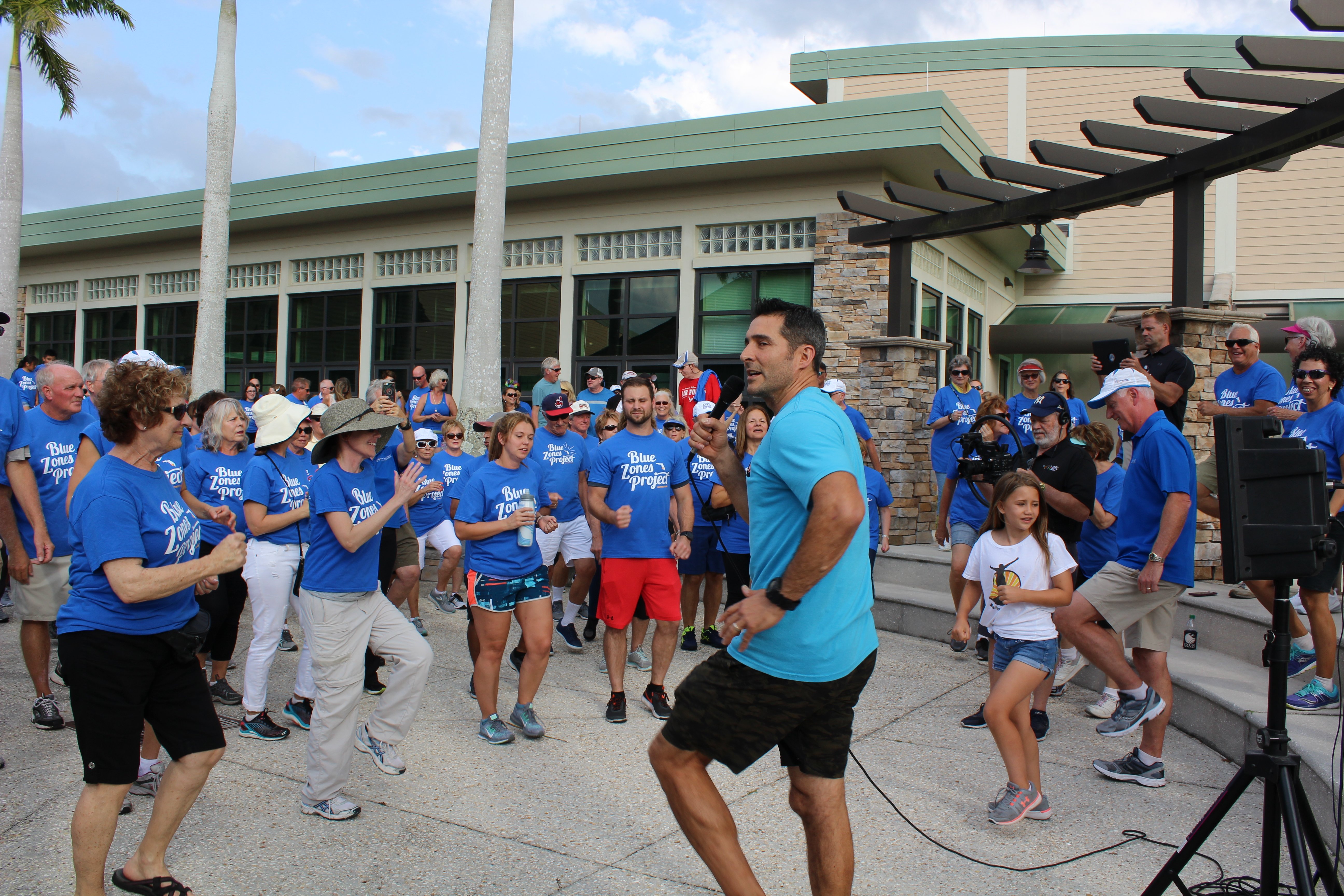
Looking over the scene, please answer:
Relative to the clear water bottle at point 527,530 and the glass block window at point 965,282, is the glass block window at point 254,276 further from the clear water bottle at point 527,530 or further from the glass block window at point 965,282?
the clear water bottle at point 527,530

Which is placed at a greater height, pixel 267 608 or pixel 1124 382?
pixel 1124 382

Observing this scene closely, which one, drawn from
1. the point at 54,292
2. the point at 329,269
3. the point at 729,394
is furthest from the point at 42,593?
the point at 54,292

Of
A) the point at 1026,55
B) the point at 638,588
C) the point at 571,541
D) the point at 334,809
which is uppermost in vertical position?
the point at 1026,55

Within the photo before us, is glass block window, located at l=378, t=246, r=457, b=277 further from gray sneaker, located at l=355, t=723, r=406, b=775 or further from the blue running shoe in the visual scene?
the blue running shoe

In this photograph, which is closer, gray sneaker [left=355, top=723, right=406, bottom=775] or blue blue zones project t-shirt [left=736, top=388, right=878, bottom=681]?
blue blue zones project t-shirt [left=736, top=388, right=878, bottom=681]

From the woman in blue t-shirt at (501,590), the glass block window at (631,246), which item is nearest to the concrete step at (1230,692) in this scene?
the woman in blue t-shirt at (501,590)

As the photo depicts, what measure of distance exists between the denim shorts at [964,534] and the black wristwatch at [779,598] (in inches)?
201

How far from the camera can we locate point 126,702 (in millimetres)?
2961

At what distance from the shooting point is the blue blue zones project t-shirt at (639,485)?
18.5 feet

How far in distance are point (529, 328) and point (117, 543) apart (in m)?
12.1

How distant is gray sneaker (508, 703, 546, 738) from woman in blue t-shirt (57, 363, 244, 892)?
2.01 meters

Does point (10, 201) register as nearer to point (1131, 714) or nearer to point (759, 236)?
point (759, 236)

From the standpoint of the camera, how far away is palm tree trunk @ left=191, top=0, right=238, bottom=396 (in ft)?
43.3

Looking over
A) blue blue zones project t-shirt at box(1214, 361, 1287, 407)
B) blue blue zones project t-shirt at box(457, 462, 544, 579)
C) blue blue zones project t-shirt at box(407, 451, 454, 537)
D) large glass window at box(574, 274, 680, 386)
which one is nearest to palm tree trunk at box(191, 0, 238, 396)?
large glass window at box(574, 274, 680, 386)
